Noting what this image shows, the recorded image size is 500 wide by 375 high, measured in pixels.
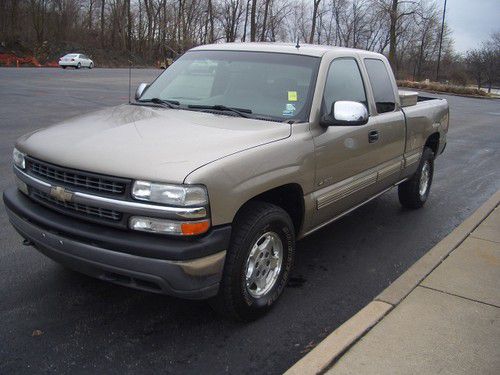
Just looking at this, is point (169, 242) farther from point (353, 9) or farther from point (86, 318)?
point (353, 9)

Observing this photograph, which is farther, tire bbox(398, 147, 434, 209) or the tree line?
the tree line

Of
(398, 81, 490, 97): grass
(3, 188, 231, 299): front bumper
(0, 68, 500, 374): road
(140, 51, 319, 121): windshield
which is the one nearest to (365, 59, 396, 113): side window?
(140, 51, 319, 121): windshield

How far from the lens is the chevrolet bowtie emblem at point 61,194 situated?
9.96 ft

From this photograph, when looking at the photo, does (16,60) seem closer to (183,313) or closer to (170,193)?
(183,313)

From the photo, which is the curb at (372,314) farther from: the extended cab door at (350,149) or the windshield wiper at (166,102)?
the windshield wiper at (166,102)

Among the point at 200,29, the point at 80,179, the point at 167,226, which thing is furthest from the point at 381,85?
the point at 200,29

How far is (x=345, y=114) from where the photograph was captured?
3797mm

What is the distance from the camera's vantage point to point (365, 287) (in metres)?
4.20

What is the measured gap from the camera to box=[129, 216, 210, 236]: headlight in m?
2.83

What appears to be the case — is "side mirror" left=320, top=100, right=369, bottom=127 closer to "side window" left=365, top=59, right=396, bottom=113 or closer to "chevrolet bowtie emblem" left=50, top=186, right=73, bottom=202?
"side window" left=365, top=59, right=396, bottom=113

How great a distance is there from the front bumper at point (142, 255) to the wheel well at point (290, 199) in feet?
2.35

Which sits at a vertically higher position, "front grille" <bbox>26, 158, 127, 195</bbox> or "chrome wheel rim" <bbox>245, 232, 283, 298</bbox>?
"front grille" <bbox>26, 158, 127, 195</bbox>

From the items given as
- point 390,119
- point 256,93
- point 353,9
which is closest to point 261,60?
point 256,93

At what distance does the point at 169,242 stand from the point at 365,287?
199 cm
